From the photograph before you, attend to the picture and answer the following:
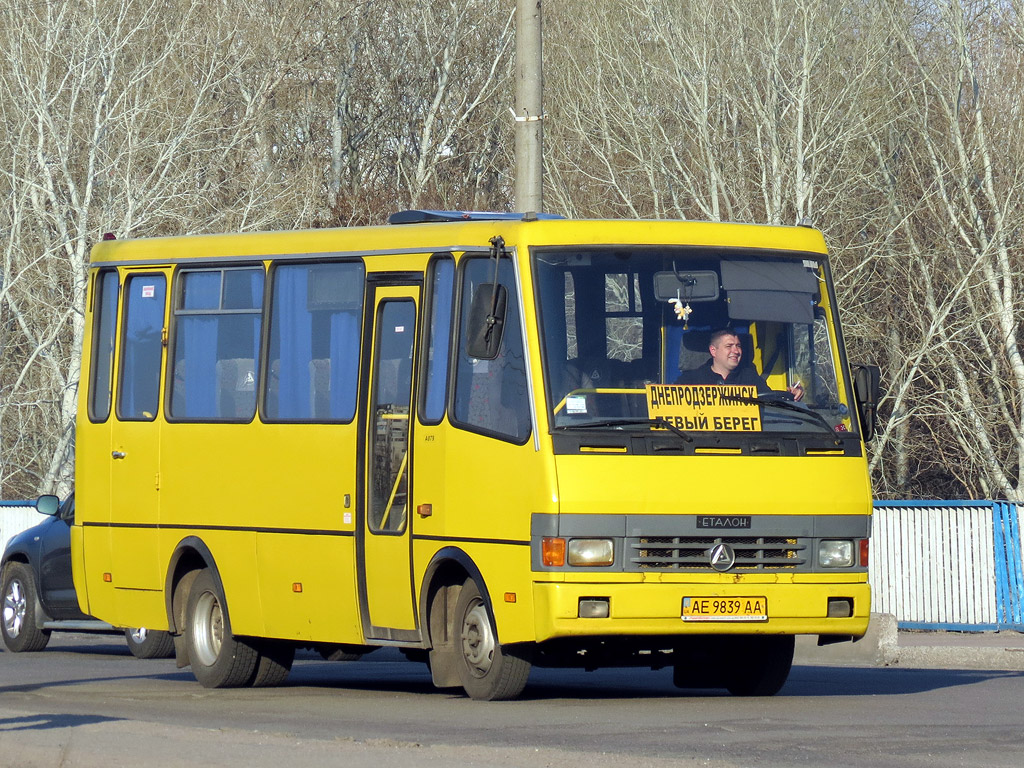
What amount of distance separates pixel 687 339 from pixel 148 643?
787 centimetres

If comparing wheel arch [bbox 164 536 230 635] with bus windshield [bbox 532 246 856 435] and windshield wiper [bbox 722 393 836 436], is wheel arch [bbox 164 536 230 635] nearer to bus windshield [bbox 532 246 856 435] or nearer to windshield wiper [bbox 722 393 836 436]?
bus windshield [bbox 532 246 856 435]

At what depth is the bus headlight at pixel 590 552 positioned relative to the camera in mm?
10680

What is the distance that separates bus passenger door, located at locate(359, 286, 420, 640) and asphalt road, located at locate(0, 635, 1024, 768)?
58 centimetres

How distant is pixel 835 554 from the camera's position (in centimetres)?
1124

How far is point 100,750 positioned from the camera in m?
8.76

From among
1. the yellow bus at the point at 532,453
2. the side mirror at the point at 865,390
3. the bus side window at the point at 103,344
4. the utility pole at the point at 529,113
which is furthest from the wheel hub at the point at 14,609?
the side mirror at the point at 865,390

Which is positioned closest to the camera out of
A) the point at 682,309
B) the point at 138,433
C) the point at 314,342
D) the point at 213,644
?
the point at 682,309

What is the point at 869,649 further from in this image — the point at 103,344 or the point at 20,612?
the point at 20,612

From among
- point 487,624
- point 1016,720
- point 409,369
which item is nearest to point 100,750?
point 487,624

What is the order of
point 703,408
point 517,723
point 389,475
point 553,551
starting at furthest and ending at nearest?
point 389,475
point 703,408
point 553,551
point 517,723

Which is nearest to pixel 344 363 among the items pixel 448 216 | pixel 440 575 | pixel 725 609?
pixel 448 216

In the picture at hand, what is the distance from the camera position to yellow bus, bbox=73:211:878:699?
1084 centimetres

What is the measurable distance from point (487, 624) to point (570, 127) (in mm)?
21715

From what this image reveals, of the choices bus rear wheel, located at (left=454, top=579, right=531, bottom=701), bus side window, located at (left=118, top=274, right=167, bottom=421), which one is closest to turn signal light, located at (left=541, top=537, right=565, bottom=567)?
bus rear wheel, located at (left=454, top=579, right=531, bottom=701)
